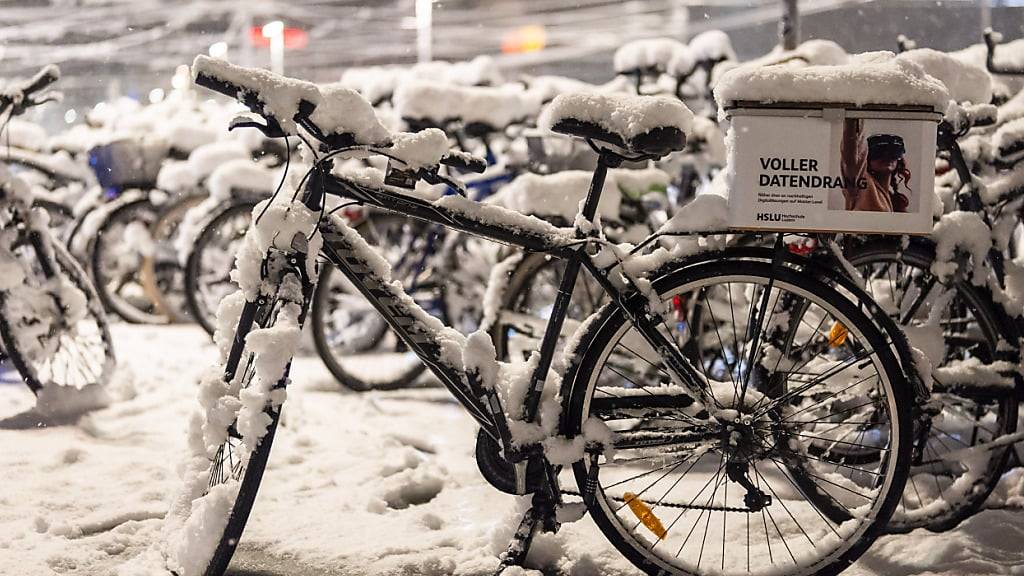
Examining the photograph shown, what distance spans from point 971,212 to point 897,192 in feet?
2.27

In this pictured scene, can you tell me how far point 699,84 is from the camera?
5164 mm

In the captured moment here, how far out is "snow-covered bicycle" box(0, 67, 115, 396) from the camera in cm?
415

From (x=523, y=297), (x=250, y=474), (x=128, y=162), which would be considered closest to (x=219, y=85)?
(x=250, y=474)

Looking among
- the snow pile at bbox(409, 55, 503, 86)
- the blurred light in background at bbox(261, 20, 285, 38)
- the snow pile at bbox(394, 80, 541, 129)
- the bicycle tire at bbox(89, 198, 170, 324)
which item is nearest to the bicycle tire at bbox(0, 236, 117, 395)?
the snow pile at bbox(394, 80, 541, 129)

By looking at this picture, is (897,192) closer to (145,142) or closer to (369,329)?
(369,329)

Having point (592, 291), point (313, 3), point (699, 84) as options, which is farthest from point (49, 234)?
point (313, 3)

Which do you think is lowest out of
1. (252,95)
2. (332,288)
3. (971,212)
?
(332,288)

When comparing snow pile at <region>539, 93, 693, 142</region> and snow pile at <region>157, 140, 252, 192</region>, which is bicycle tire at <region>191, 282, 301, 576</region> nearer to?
snow pile at <region>539, 93, 693, 142</region>

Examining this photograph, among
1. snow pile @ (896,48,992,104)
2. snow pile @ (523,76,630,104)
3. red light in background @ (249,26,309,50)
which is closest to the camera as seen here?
snow pile @ (896,48,992,104)

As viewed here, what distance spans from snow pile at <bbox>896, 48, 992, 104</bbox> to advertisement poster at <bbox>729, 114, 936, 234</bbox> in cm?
85

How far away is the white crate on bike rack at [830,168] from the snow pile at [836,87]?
21 mm

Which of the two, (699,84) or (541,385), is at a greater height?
(699,84)

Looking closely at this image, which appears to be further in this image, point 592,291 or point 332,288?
point 332,288

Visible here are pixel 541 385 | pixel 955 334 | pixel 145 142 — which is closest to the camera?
pixel 541 385
